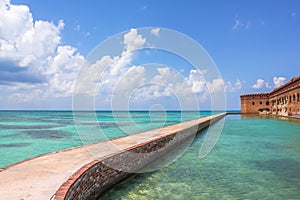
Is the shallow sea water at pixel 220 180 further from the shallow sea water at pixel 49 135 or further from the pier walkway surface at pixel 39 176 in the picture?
the shallow sea water at pixel 49 135

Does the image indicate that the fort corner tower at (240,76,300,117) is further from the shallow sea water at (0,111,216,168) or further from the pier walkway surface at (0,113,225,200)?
the pier walkway surface at (0,113,225,200)

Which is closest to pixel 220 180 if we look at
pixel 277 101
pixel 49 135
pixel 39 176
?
pixel 39 176

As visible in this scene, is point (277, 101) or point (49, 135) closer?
point (49, 135)

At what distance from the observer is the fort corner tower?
100.0 ft

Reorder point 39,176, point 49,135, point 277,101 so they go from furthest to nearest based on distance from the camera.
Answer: point 277,101
point 49,135
point 39,176

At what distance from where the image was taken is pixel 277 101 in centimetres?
4169

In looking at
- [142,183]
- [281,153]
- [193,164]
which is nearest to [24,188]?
[142,183]

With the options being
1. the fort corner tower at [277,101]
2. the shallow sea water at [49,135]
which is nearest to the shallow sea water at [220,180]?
Answer: the shallow sea water at [49,135]

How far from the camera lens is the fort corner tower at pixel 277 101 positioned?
30.5 metres

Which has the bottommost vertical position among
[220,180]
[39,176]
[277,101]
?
[220,180]

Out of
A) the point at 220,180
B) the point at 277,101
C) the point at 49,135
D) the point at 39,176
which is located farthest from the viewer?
the point at 277,101

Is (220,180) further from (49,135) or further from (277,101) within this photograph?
(277,101)

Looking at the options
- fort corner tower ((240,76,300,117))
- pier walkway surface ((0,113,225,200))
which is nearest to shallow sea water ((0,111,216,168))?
pier walkway surface ((0,113,225,200))

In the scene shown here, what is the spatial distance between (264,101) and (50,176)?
5092 cm
